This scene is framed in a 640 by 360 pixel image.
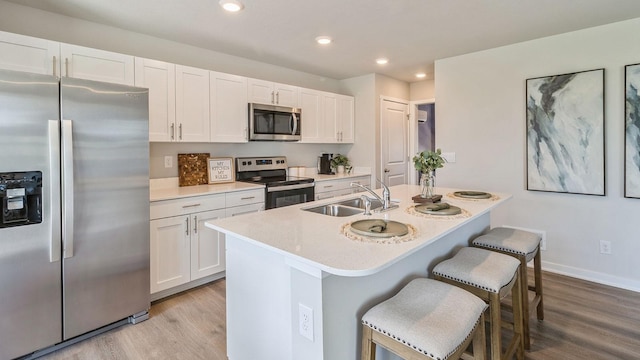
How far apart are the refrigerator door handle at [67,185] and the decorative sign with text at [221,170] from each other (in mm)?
1569

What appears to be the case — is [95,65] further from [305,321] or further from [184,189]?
[305,321]

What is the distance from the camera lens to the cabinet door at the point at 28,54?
220cm

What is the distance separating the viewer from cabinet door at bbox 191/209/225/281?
2945 millimetres

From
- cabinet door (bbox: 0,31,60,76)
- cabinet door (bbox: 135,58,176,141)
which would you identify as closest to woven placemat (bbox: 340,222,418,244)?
cabinet door (bbox: 135,58,176,141)

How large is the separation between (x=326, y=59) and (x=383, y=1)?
1.61 m

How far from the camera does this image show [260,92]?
3760mm

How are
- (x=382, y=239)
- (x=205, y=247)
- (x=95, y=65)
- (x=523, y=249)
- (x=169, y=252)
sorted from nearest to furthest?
(x=382, y=239), (x=523, y=249), (x=95, y=65), (x=169, y=252), (x=205, y=247)

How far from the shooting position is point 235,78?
353 cm

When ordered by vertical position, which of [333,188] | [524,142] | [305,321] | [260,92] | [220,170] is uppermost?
[260,92]

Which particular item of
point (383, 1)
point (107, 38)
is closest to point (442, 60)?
point (383, 1)

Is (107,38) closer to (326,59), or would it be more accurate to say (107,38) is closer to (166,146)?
(166,146)

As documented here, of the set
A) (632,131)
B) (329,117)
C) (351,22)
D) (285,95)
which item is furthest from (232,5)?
(632,131)

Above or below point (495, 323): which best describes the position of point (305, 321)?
above

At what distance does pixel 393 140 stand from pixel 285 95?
1992 millimetres
